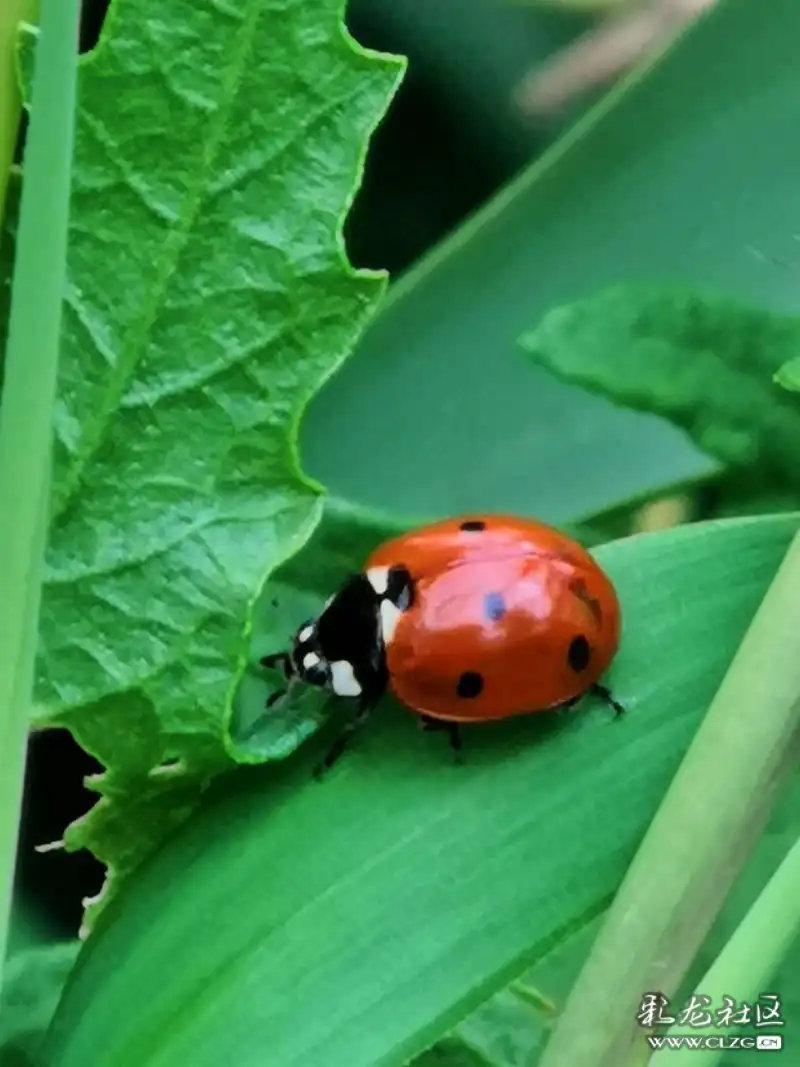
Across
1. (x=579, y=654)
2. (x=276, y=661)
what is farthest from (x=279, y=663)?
(x=579, y=654)

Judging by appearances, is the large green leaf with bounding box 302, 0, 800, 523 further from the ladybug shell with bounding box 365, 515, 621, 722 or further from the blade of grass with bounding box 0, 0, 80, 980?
the blade of grass with bounding box 0, 0, 80, 980

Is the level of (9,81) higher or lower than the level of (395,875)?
higher

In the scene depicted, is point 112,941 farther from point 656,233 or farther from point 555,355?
point 656,233

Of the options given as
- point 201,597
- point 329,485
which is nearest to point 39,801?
point 329,485

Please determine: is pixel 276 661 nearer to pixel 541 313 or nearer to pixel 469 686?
pixel 469 686

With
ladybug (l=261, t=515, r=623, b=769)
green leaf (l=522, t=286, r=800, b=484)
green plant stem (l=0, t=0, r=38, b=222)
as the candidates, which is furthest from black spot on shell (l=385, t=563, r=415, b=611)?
green plant stem (l=0, t=0, r=38, b=222)

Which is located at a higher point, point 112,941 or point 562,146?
point 562,146

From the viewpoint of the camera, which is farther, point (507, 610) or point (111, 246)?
point (507, 610)
